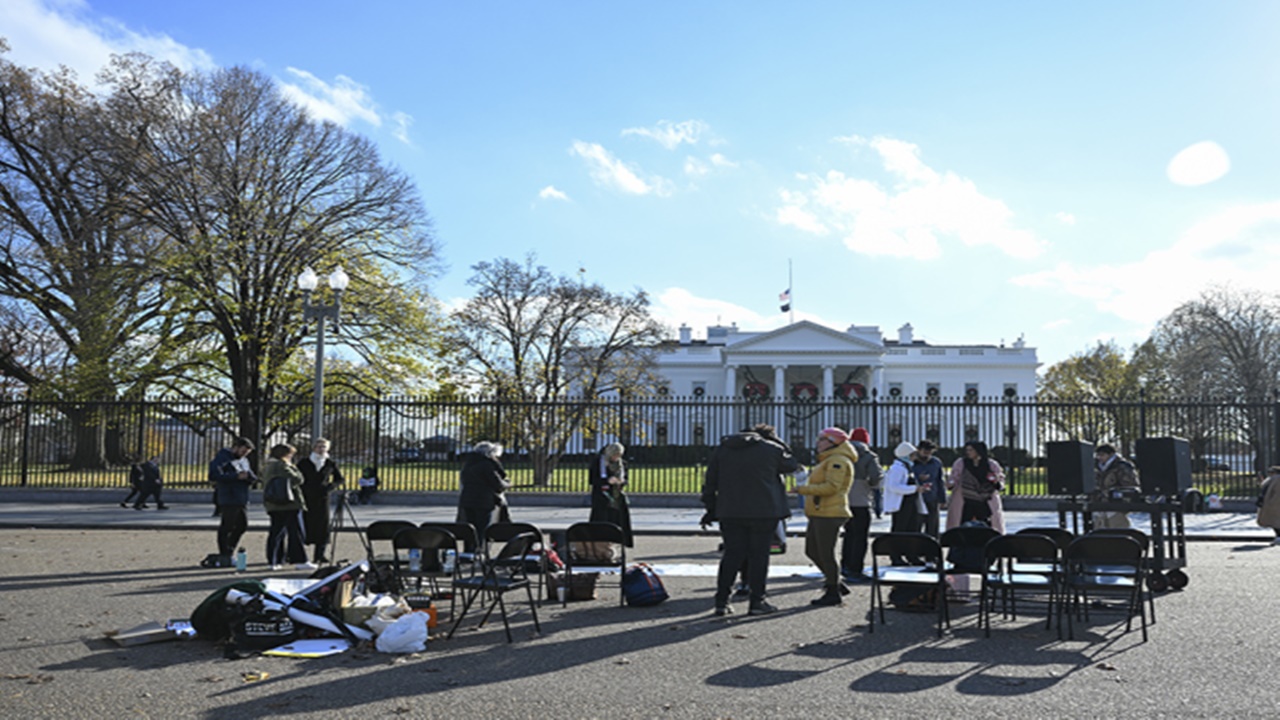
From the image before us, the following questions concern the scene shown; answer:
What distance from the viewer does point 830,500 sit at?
921 centimetres

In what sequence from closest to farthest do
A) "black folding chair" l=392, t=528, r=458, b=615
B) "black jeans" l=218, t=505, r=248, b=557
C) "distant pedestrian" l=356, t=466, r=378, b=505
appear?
"black folding chair" l=392, t=528, r=458, b=615, "black jeans" l=218, t=505, r=248, b=557, "distant pedestrian" l=356, t=466, r=378, b=505

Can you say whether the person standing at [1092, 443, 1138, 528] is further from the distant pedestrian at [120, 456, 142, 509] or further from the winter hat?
the distant pedestrian at [120, 456, 142, 509]

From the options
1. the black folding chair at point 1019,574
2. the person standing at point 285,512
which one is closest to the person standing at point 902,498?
the black folding chair at point 1019,574

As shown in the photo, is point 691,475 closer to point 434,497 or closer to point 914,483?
point 434,497

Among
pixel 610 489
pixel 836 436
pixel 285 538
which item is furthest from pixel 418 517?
pixel 836 436

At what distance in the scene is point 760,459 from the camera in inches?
344

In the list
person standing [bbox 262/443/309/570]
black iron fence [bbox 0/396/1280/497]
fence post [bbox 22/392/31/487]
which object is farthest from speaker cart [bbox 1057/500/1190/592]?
fence post [bbox 22/392/31/487]

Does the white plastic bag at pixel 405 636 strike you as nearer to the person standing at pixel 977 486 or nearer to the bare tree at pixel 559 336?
the person standing at pixel 977 486

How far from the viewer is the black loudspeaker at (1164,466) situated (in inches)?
431

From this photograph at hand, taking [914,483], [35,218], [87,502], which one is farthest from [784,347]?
[914,483]

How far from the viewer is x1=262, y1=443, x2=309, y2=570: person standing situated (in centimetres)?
1178

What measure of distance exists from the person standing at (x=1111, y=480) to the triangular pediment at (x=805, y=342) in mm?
58930

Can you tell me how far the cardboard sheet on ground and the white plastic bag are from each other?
309 millimetres

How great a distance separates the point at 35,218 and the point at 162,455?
51.5 feet
